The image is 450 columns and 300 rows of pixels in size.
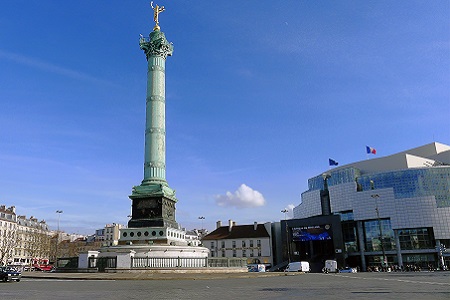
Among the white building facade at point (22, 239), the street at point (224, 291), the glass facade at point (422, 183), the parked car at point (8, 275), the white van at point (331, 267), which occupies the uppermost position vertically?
the glass facade at point (422, 183)

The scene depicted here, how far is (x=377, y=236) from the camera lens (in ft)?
277

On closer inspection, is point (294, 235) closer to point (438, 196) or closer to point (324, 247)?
point (324, 247)

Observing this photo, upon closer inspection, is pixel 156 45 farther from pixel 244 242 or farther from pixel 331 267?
pixel 244 242

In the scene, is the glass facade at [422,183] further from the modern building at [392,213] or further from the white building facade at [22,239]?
the white building facade at [22,239]

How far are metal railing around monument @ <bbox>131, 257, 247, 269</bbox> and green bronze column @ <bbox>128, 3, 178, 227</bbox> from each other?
5507 millimetres

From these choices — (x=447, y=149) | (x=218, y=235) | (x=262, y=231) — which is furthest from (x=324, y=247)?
(x=447, y=149)

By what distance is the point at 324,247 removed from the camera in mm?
89500

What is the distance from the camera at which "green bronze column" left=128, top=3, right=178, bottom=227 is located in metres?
42.3

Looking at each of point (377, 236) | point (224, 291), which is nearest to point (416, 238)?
point (377, 236)

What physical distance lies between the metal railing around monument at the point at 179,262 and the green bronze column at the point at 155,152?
5.51m

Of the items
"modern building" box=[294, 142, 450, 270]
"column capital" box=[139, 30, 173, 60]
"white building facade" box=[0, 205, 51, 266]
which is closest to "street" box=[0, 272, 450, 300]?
"column capital" box=[139, 30, 173, 60]

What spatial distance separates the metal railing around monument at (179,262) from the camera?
114 ft

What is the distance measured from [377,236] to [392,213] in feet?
19.9

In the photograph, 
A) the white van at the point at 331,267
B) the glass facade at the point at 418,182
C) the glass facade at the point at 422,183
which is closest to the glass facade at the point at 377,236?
the glass facade at the point at 418,182
